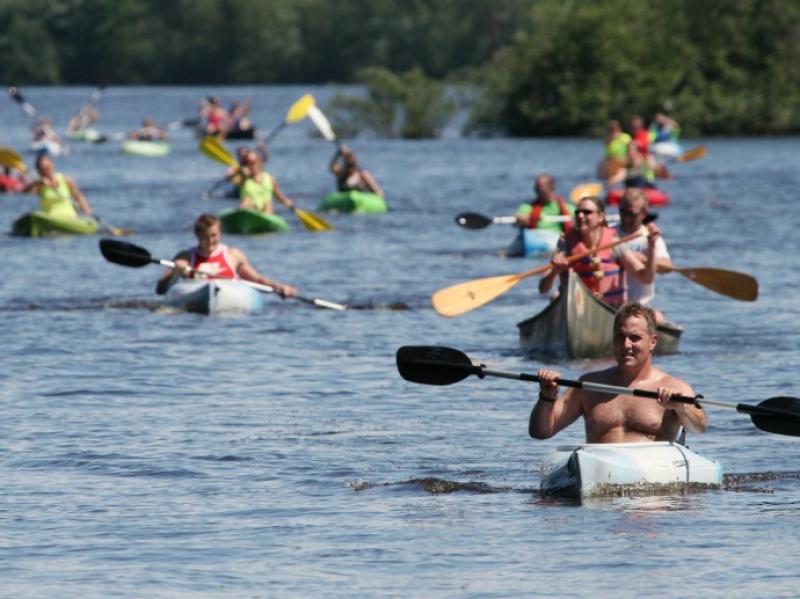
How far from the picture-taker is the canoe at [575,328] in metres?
15.5

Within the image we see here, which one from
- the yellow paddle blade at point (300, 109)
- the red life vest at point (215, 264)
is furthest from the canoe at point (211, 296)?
the yellow paddle blade at point (300, 109)

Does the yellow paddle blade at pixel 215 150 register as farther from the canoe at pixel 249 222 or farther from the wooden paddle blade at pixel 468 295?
the wooden paddle blade at pixel 468 295

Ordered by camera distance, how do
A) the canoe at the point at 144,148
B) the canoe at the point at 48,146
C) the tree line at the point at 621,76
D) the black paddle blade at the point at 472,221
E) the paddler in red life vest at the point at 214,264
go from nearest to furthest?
the paddler in red life vest at the point at 214,264, the black paddle blade at the point at 472,221, the canoe at the point at 48,146, the canoe at the point at 144,148, the tree line at the point at 621,76

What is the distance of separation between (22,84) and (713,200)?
306ft

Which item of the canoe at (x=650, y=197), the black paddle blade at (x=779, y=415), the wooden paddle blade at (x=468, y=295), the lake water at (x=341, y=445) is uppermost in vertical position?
the canoe at (x=650, y=197)

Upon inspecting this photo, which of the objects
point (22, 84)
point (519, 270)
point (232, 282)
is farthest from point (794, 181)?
point (22, 84)

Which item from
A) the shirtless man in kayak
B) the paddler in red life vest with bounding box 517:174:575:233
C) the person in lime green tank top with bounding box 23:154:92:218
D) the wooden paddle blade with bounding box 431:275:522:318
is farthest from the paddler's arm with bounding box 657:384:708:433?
the person in lime green tank top with bounding box 23:154:92:218

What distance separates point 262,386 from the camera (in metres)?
15.4

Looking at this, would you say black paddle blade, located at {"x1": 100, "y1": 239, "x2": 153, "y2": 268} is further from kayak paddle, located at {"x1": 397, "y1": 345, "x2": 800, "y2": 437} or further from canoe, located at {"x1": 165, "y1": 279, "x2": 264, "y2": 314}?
kayak paddle, located at {"x1": 397, "y1": 345, "x2": 800, "y2": 437}

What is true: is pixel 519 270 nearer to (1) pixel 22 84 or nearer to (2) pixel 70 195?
(2) pixel 70 195

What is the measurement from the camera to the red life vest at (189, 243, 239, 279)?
19.1 m

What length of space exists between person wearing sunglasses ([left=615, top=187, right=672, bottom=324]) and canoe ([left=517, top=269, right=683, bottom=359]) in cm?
34

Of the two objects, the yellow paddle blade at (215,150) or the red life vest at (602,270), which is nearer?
the red life vest at (602,270)

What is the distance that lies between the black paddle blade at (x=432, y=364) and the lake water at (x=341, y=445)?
67 cm
